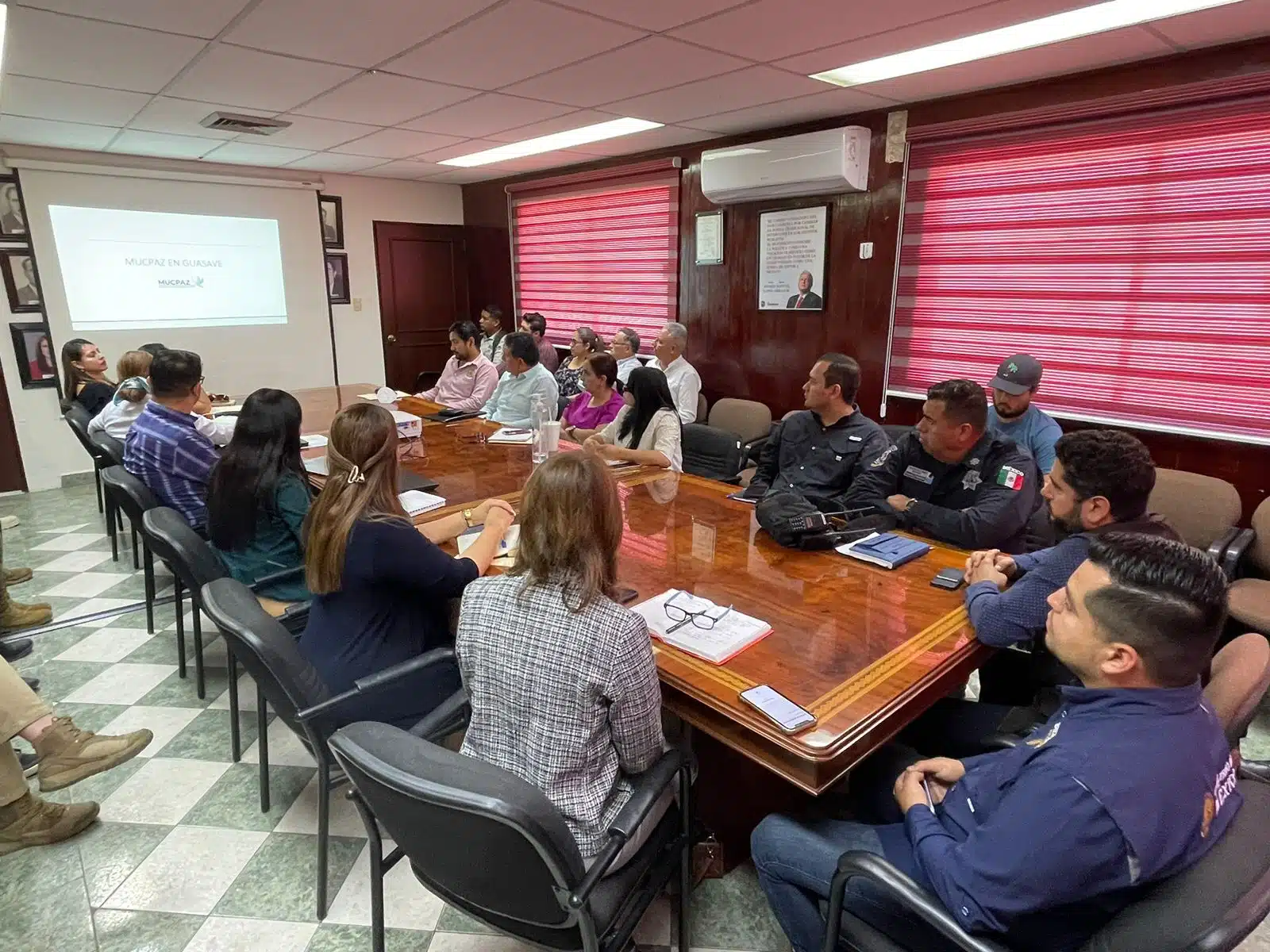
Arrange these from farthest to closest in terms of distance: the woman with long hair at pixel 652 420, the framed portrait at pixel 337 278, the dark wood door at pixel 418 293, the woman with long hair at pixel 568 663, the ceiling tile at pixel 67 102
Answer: the dark wood door at pixel 418 293, the framed portrait at pixel 337 278, the ceiling tile at pixel 67 102, the woman with long hair at pixel 652 420, the woman with long hair at pixel 568 663

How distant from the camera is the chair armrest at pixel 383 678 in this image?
1585 millimetres

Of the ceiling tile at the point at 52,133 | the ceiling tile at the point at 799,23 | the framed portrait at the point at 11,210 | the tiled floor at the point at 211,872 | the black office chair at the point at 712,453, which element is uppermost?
the ceiling tile at the point at 52,133

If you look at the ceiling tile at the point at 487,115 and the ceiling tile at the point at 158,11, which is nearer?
the ceiling tile at the point at 158,11

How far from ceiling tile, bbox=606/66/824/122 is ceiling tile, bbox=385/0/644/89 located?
27.0 inches

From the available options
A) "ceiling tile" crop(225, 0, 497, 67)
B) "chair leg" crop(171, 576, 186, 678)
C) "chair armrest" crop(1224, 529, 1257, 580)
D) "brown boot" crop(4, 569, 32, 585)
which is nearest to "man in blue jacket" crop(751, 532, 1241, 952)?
"chair armrest" crop(1224, 529, 1257, 580)

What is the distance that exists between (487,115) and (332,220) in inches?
126

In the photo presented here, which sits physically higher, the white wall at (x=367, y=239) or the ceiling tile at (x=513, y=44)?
the ceiling tile at (x=513, y=44)

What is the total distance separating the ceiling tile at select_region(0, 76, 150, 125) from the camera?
137 inches

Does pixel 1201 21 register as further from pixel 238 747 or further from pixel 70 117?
pixel 70 117

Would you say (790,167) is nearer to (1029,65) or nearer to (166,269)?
(1029,65)

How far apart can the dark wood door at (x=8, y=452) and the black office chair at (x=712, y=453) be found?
522 centimetres

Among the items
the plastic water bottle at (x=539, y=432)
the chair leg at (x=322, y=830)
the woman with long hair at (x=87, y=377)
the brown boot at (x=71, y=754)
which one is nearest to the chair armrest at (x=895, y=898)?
the chair leg at (x=322, y=830)

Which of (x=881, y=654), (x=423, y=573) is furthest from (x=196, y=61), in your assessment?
(x=881, y=654)

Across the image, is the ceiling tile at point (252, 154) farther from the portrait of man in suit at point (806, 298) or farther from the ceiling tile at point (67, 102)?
the portrait of man in suit at point (806, 298)
